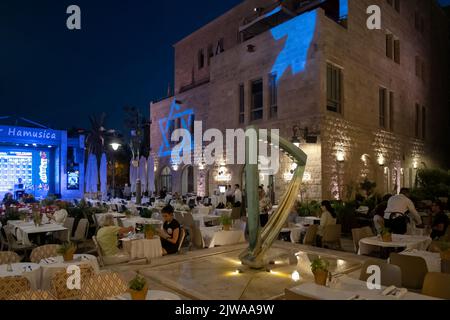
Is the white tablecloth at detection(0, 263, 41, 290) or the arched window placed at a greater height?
the arched window

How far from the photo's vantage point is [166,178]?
945 inches

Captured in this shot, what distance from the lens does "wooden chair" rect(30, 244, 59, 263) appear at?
4.99 m

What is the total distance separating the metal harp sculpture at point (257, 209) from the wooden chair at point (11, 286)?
9.69 ft

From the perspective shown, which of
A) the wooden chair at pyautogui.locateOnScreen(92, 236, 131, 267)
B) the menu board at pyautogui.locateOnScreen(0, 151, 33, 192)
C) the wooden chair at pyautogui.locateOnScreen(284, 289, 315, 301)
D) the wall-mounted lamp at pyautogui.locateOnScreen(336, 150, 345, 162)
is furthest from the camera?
the menu board at pyautogui.locateOnScreen(0, 151, 33, 192)

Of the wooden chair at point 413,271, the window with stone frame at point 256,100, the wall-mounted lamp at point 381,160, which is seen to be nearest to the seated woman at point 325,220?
the wooden chair at point 413,271

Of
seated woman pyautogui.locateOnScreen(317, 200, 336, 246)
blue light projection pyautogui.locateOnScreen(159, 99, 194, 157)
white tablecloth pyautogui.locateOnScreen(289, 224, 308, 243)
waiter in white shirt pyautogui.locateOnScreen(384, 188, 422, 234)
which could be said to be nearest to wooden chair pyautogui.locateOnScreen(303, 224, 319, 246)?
seated woman pyautogui.locateOnScreen(317, 200, 336, 246)

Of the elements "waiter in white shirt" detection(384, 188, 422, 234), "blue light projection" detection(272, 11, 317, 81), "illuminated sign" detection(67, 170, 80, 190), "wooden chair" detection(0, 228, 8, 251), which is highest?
"blue light projection" detection(272, 11, 317, 81)

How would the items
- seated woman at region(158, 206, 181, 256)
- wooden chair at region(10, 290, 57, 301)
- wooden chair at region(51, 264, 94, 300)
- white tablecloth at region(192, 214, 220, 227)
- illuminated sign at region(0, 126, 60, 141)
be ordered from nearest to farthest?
wooden chair at region(10, 290, 57, 301) → wooden chair at region(51, 264, 94, 300) → seated woman at region(158, 206, 181, 256) → white tablecloth at region(192, 214, 220, 227) → illuminated sign at region(0, 126, 60, 141)

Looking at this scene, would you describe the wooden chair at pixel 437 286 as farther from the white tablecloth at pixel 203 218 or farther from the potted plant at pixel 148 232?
the white tablecloth at pixel 203 218

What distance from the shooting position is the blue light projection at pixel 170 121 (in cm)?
2214

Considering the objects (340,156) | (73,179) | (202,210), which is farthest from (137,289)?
(73,179)

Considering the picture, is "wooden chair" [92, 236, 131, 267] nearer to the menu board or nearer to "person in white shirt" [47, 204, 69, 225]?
"person in white shirt" [47, 204, 69, 225]

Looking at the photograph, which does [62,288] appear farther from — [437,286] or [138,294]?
[437,286]

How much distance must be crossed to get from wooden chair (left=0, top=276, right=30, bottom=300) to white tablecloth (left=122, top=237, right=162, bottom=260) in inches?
98.1
